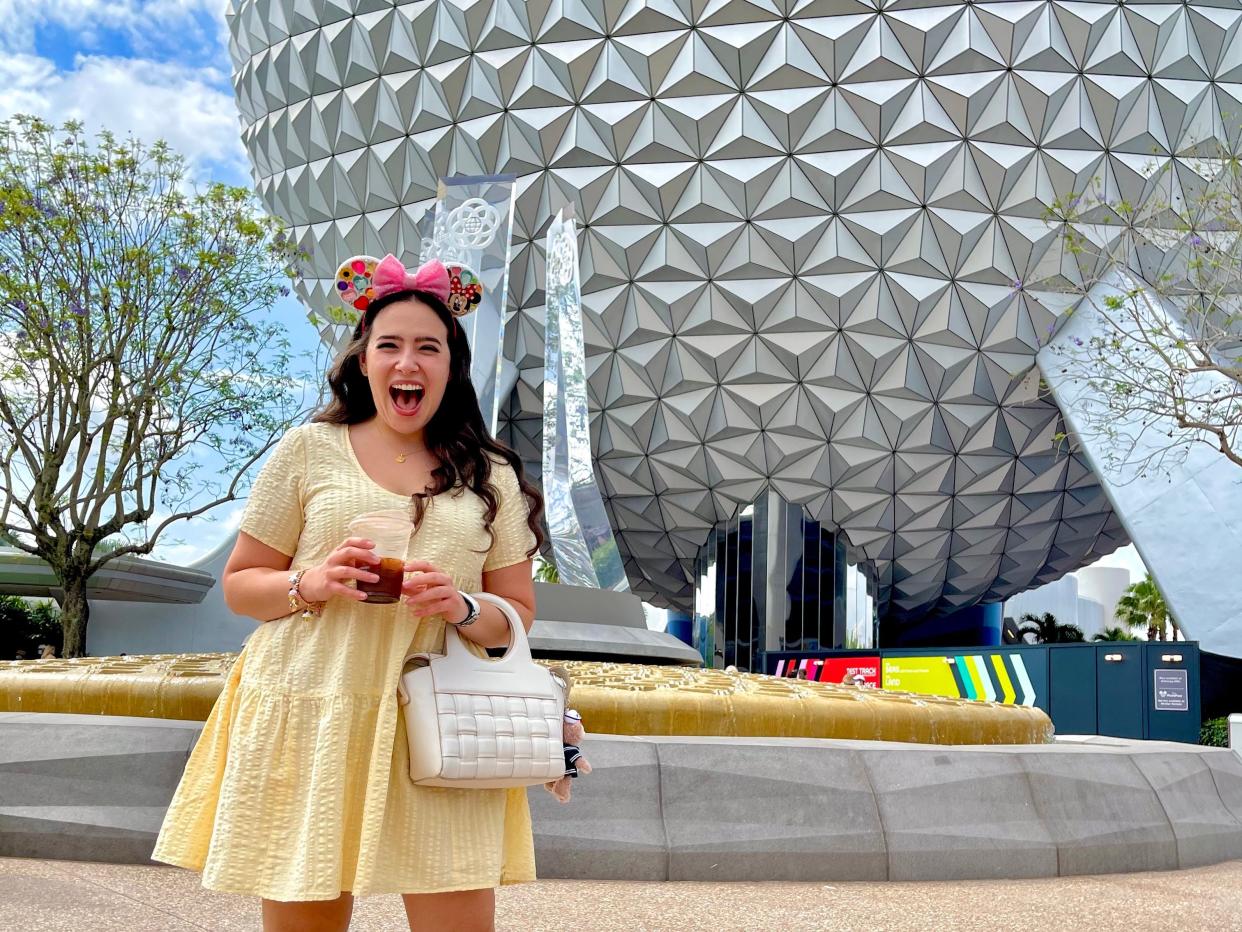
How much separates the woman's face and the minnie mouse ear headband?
0.32 feet

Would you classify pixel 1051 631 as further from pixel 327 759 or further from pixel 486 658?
pixel 327 759

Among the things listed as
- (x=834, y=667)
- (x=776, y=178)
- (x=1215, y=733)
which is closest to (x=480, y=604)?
(x=1215, y=733)

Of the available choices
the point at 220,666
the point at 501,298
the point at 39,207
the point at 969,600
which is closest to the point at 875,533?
the point at 969,600

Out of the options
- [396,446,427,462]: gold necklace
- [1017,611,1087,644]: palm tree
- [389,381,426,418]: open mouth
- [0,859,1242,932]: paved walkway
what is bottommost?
[0,859,1242,932]: paved walkway

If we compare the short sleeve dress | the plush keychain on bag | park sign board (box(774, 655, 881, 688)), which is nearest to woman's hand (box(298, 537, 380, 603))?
the short sleeve dress

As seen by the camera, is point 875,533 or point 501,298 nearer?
point 501,298

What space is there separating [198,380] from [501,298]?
514cm

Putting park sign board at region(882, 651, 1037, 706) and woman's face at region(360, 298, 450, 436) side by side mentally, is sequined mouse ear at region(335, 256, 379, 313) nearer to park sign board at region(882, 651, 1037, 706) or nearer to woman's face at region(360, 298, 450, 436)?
woman's face at region(360, 298, 450, 436)

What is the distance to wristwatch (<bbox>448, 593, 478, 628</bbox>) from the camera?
243cm

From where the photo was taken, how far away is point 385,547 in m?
2.34

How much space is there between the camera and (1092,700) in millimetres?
18812

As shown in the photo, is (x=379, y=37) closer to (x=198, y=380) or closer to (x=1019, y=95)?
(x=198, y=380)

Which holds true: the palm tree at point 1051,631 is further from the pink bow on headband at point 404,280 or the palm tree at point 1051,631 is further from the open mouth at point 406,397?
the open mouth at point 406,397

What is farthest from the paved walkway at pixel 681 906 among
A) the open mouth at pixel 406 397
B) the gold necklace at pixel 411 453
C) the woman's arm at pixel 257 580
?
the open mouth at pixel 406 397
